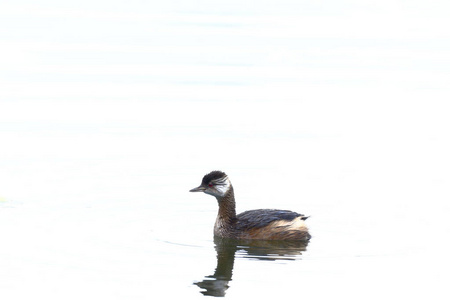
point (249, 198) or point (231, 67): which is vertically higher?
point (231, 67)

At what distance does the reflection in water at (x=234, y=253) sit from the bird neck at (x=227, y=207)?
1.21ft

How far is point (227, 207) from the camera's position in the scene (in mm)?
13672

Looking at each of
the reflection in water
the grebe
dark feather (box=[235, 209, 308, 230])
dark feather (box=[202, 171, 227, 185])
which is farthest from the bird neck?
the reflection in water

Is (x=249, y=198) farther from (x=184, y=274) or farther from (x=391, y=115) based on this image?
(x=391, y=115)

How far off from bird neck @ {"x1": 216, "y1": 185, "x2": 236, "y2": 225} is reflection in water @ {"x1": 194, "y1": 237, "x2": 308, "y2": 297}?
1.21 ft

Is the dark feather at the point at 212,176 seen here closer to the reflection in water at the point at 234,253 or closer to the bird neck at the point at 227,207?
the bird neck at the point at 227,207

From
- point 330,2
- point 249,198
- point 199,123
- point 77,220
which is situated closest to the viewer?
point 77,220

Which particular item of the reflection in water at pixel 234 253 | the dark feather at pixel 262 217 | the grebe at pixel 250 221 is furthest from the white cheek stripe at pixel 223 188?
the reflection in water at pixel 234 253

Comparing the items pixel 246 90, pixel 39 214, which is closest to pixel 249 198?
pixel 39 214

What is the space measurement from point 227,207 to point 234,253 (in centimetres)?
115

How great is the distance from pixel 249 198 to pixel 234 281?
3.72 metres

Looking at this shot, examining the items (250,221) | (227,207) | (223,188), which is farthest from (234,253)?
(223,188)

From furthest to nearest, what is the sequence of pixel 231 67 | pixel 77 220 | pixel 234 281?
pixel 231 67 < pixel 77 220 < pixel 234 281

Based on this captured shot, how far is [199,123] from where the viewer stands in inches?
747
